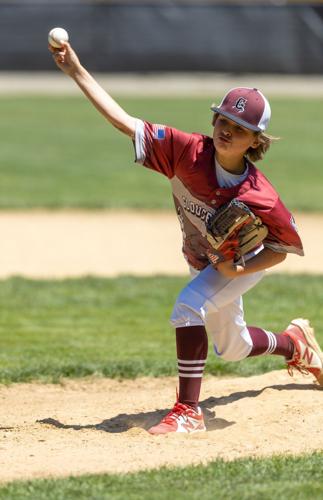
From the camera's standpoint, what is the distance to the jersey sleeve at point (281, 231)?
545 cm

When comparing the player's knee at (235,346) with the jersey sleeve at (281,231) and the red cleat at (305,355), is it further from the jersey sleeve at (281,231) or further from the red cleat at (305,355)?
the jersey sleeve at (281,231)

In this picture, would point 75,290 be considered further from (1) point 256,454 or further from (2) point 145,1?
(2) point 145,1

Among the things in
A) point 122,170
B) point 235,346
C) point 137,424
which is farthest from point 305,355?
point 122,170

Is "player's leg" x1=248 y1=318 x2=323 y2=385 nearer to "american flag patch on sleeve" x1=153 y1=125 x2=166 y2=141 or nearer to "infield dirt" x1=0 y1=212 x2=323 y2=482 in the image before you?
"infield dirt" x1=0 y1=212 x2=323 y2=482

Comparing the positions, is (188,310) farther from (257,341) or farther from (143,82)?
(143,82)

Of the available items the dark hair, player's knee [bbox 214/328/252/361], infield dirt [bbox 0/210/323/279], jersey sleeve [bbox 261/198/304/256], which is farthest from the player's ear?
infield dirt [bbox 0/210/323/279]

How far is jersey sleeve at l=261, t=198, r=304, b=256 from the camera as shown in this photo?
17.9ft

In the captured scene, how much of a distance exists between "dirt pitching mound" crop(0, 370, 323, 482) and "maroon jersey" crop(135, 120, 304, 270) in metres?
0.96

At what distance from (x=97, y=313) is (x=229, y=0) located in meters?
24.1

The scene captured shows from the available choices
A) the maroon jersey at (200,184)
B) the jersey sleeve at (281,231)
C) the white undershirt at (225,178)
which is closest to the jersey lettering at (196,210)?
the maroon jersey at (200,184)

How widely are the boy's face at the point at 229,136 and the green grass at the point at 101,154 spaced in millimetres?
9072

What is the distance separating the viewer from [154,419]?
19.3ft

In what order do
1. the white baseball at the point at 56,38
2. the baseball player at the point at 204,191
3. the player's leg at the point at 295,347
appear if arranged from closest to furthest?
the white baseball at the point at 56,38 < the baseball player at the point at 204,191 < the player's leg at the point at 295,347

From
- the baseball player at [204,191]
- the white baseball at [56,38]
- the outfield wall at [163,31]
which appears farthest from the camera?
the outfield wall at [163,31]
